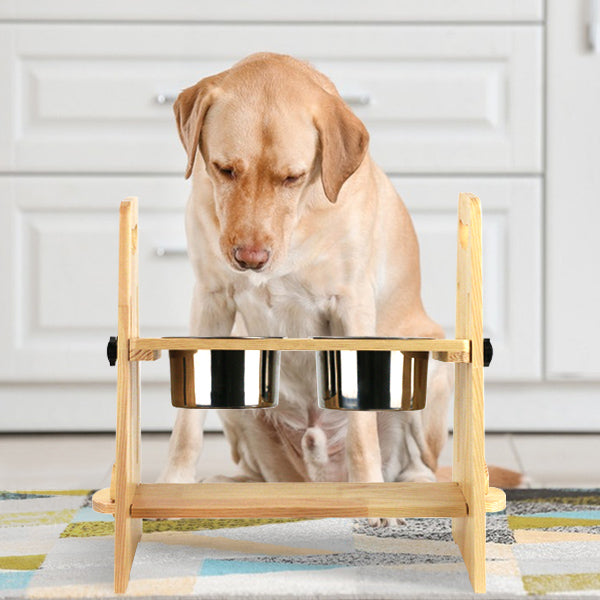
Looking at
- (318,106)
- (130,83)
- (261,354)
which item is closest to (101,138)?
(130,83)

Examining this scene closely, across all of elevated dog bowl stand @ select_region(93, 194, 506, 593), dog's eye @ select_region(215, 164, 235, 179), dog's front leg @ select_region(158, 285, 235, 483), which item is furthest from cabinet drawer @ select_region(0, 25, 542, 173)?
elevated dog bowl stand @ select_region(93, 194, 506, 593)

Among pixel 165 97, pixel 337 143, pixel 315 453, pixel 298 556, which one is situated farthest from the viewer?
pixel 165 97

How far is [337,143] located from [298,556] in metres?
0.58

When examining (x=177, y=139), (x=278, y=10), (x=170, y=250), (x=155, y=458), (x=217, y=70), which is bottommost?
(x=155, y=458)

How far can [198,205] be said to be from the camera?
1608 millimetres

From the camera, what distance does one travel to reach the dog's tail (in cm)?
170

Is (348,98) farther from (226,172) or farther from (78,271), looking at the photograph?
(226,172)

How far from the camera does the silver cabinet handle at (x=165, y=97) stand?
93.0 inches

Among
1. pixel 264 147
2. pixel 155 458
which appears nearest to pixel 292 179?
pixel 264 147

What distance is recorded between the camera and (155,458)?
7.09 feet

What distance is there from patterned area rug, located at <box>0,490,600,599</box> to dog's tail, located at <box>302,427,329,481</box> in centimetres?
16

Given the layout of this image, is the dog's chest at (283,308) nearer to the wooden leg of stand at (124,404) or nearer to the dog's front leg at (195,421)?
the dog's front leg at (195,421)

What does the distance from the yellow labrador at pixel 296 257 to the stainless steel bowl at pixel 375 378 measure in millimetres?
205

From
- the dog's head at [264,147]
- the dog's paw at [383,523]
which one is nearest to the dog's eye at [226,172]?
the dog's head at [264,147]
